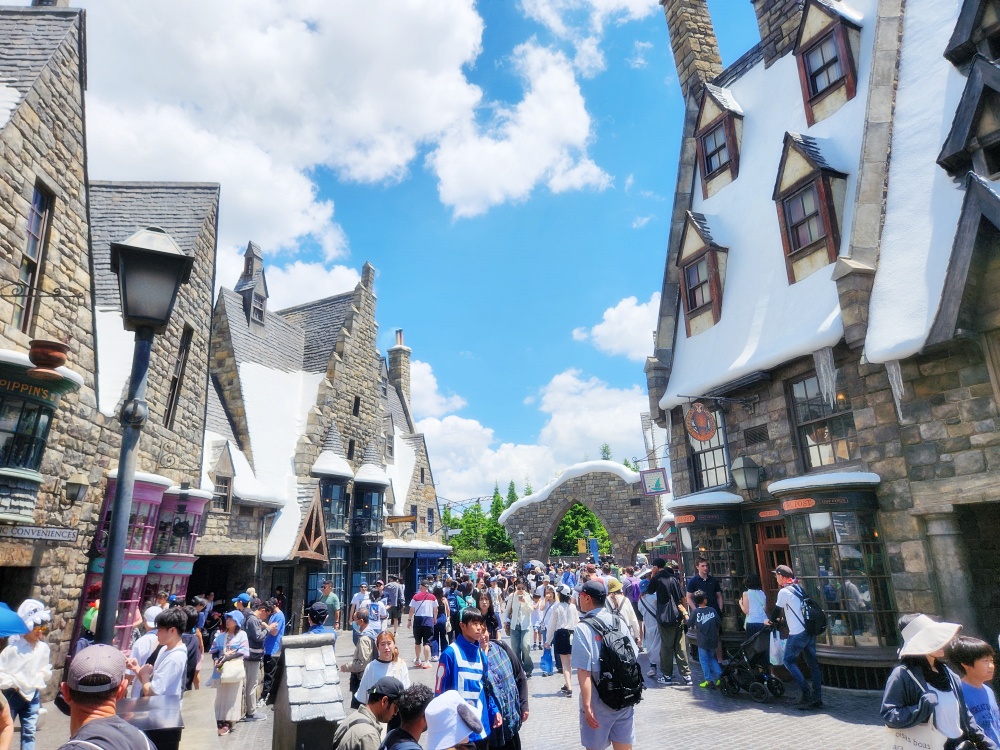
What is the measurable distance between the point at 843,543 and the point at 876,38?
27.3 feet

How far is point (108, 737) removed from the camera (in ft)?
7.48

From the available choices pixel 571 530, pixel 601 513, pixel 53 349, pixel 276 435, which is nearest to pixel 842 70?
pixel 53 349

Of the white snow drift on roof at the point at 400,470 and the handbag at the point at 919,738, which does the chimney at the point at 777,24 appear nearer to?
the handbag at the point at 919,738

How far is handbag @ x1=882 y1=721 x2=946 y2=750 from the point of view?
11.6ft

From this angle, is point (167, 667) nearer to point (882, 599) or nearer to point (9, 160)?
point (9, 160)

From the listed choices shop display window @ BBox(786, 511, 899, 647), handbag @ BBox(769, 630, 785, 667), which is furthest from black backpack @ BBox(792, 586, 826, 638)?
shop display window @ BBox(786, 511, 899, 647)

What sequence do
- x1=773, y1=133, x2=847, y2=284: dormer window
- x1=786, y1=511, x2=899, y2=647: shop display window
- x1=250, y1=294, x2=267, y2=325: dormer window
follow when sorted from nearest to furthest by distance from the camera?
x1=786, y1=511, x2=899, y2=647: shop display window < x1=773, y1=133, x2=847, y2=284: dormer window < x1=250, y1=294, x2=267, y2=325: dormer window

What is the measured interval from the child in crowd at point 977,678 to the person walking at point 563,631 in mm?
6599

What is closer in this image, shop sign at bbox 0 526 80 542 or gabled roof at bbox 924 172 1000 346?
gabled roof at bbox 924 172 1000 346

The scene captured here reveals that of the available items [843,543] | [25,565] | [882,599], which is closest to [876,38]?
[843,543]

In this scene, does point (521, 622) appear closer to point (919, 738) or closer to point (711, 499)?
point (711, 499)

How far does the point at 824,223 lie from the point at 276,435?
1697 cm

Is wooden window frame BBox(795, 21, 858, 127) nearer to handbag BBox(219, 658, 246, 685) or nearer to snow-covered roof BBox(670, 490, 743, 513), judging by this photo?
snow-covered roof BBox(670, 490, 743, 513)

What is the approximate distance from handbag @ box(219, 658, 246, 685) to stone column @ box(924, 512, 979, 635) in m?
8.86
